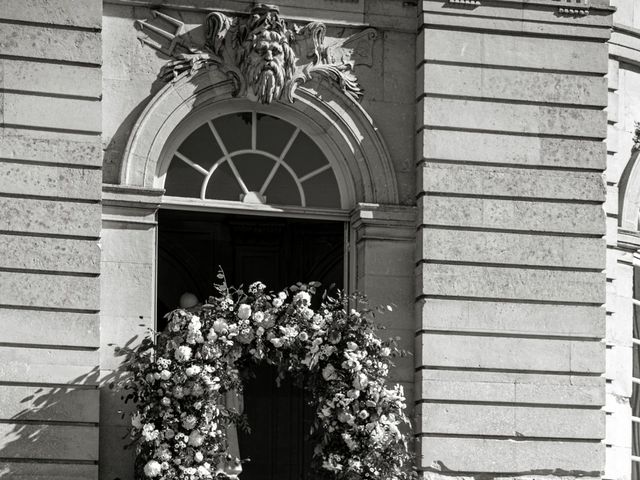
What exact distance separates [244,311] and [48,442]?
7.38 feet

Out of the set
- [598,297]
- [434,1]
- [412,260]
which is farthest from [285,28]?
[598,297]

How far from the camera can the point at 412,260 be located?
59.3 feet

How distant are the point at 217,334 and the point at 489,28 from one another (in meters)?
4.48

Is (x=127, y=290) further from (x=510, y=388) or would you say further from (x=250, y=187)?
(x=510, y=388)

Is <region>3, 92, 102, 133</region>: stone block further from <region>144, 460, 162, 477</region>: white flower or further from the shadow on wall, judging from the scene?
<region>144, 460, 162, 477</region>: white flower

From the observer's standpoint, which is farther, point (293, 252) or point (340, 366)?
point (293, 252)

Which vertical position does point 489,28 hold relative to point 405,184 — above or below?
above

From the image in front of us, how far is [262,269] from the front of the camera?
19859mm

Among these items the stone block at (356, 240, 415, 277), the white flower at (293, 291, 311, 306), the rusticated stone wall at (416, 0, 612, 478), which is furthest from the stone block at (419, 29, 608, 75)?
the white flower at (293, 291, 311, 306)

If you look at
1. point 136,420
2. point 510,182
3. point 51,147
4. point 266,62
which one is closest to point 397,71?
point 266,62

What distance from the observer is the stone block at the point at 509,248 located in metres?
17.8

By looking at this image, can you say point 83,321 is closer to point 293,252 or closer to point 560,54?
point 293,252

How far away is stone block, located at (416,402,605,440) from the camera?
57.5 ft

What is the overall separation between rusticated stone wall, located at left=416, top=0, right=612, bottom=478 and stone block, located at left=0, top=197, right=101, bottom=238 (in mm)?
3437
